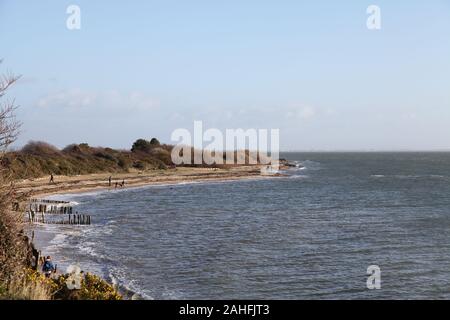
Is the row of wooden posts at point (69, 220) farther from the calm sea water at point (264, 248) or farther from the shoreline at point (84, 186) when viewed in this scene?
the shoreline at point (84, 186)

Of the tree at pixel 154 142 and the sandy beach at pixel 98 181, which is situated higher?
the tree at pixel 154 142

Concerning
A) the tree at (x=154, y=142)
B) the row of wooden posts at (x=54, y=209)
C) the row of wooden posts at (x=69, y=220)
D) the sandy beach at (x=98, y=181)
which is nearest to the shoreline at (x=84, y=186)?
the sandy beach at (x=98, y=181)

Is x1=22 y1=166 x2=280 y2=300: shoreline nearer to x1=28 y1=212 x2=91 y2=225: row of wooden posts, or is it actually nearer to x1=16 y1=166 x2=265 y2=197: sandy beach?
x1=16 y1=166 x2=265 y2=197: sandy beach

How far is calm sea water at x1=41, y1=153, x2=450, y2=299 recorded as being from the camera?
21031mm

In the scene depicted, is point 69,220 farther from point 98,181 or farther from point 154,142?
point 154,142

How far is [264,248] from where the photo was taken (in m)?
29.7

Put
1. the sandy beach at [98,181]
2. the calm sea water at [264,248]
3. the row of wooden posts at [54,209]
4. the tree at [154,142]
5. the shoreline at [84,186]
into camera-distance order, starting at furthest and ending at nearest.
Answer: the tree at [154,142], the sandy beach at [98,181], the row of wooden posts at [54,209], the shoreline at [84,186], the calm sea water at [264,248]

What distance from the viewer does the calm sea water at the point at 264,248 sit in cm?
2103

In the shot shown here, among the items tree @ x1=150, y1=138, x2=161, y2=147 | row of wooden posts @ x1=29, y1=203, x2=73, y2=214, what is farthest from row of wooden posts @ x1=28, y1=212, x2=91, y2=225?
tree @ x1=150, y1=138, x2=161, y2=147
